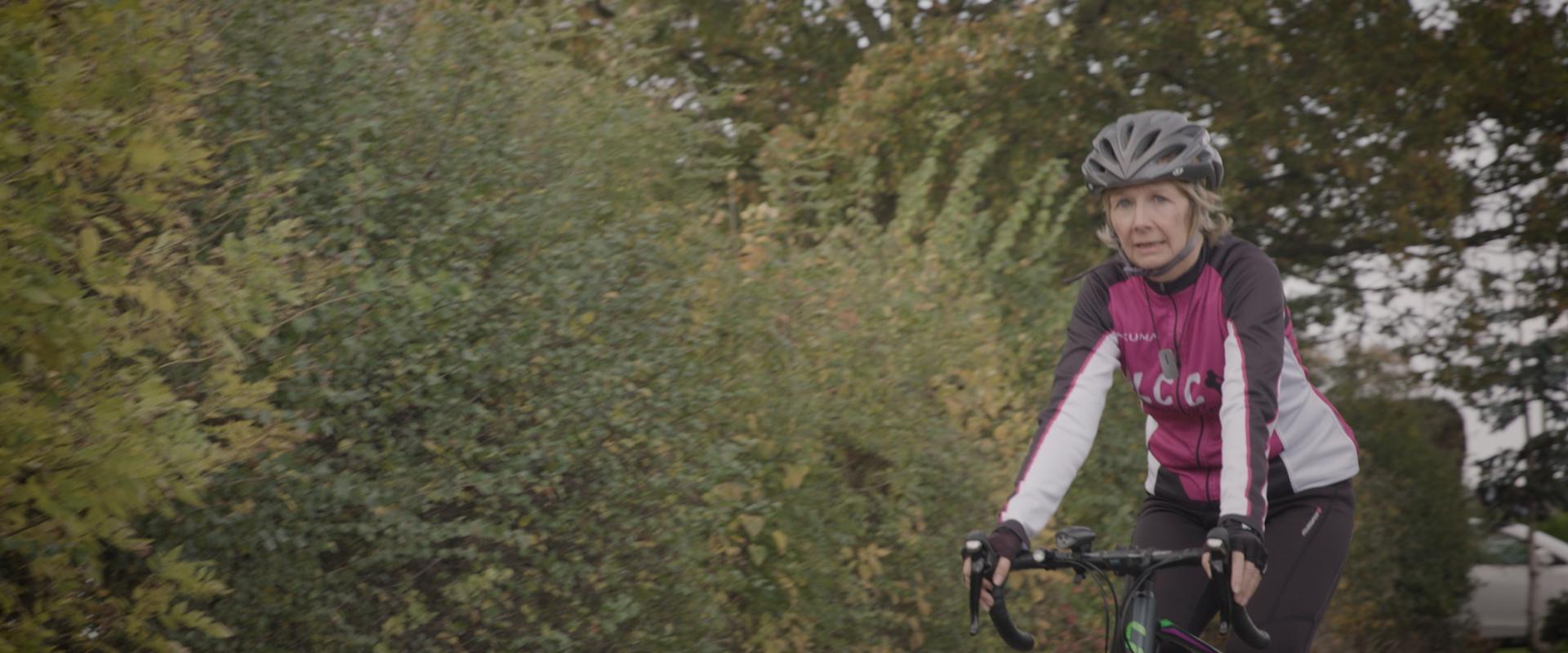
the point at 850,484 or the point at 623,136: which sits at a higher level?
the point at 623,136

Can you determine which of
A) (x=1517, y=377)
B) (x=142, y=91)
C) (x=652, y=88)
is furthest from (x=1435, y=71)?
(x=142, y=91)

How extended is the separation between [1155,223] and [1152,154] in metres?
0.18

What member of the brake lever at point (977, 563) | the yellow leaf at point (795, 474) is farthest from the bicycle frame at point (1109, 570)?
the yellow leaf at point (795, 474)

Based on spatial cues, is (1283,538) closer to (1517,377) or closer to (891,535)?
(891,535)

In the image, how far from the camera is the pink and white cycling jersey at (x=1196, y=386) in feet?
12.4

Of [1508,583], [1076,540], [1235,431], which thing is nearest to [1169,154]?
[1235,431]

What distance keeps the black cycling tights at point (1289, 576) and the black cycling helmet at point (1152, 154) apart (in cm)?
88

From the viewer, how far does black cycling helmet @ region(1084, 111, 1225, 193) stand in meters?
3.96

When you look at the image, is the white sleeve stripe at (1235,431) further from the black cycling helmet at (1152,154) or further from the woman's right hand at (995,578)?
the woman's right hand at (995,578)

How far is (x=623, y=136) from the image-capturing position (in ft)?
21.5

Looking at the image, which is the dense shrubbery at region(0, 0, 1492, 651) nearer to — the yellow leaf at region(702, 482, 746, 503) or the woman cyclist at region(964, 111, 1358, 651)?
the yellow leaf at region(702, 482, 746, 503)

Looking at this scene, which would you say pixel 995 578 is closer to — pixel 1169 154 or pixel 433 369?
pixel 1169 154

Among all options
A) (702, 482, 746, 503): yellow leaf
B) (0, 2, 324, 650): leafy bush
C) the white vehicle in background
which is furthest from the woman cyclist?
the white vehicle in background

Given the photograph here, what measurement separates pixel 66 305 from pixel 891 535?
421 cm
